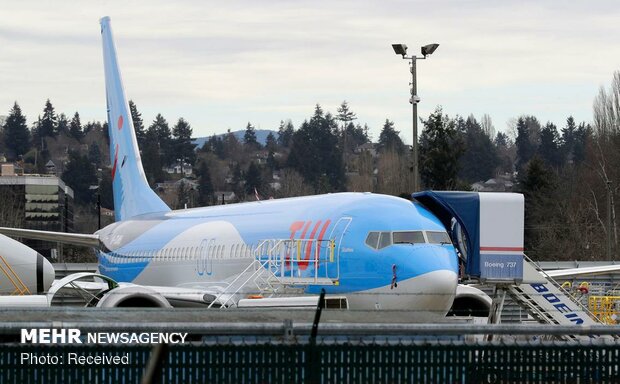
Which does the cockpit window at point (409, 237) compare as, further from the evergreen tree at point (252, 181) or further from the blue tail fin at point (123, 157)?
the evergreen tree at point (252, 181)

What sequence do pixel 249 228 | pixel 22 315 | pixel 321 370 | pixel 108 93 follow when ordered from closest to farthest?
pixel 321 370, pixel 22 315, pixel 249 228, pixel 108 93

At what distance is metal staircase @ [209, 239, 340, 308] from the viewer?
82.4ft

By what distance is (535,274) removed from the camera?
24.7m

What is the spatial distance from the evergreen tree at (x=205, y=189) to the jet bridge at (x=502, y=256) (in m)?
163

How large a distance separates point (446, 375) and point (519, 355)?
680 mm

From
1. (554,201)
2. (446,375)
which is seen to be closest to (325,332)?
(446,375)

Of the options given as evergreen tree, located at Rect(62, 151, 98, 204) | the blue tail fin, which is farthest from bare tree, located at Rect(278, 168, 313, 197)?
the blue tail fin

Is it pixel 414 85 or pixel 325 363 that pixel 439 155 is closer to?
pixel 414 85

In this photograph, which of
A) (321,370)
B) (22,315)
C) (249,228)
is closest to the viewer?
(321,370)

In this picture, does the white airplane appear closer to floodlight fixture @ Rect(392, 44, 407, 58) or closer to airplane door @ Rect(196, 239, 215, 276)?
airplane door @ Rect(196, 239, 215, 276)

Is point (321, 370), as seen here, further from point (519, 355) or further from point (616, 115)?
point (616, 115)

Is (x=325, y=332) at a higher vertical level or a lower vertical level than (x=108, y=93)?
lower

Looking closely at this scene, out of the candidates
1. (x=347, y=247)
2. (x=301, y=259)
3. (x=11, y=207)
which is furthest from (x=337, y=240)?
(x=11, y=207)

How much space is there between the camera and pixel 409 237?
24.4 meters
